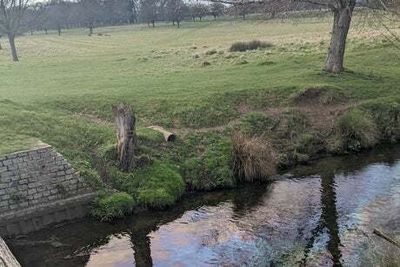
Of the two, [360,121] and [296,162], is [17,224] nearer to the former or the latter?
[296,162]

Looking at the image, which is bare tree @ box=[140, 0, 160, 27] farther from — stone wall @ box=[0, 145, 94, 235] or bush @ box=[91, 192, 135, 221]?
bush @ box=[91, 192, 135, 221]

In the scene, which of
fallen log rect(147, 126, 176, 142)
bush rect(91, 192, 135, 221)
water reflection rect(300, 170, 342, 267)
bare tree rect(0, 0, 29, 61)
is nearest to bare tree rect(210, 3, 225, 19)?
fallen log rect(147, 126, 176, 142)

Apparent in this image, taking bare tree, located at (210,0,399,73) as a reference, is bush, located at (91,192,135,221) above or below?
below

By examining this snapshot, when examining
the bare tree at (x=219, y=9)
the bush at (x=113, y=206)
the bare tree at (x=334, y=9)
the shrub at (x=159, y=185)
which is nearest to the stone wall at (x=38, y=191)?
the bush at (x=113, y=206)

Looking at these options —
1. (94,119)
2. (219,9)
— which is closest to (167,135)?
(94,119)

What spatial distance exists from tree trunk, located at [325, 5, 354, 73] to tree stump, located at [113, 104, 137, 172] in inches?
555

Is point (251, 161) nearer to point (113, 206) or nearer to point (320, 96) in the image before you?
point (113, 206)

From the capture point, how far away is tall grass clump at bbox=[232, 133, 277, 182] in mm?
19000

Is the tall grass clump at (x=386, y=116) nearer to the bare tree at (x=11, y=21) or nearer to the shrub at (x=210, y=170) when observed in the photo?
the shrub at (x=210, y=170)

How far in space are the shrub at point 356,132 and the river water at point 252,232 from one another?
10.2 ft

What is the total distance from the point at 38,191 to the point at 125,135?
11.6ft

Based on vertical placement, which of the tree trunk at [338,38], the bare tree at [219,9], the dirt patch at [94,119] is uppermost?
Result: the bare tree at [219,9]

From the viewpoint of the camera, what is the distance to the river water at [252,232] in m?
13.4

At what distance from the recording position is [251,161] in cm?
1906
